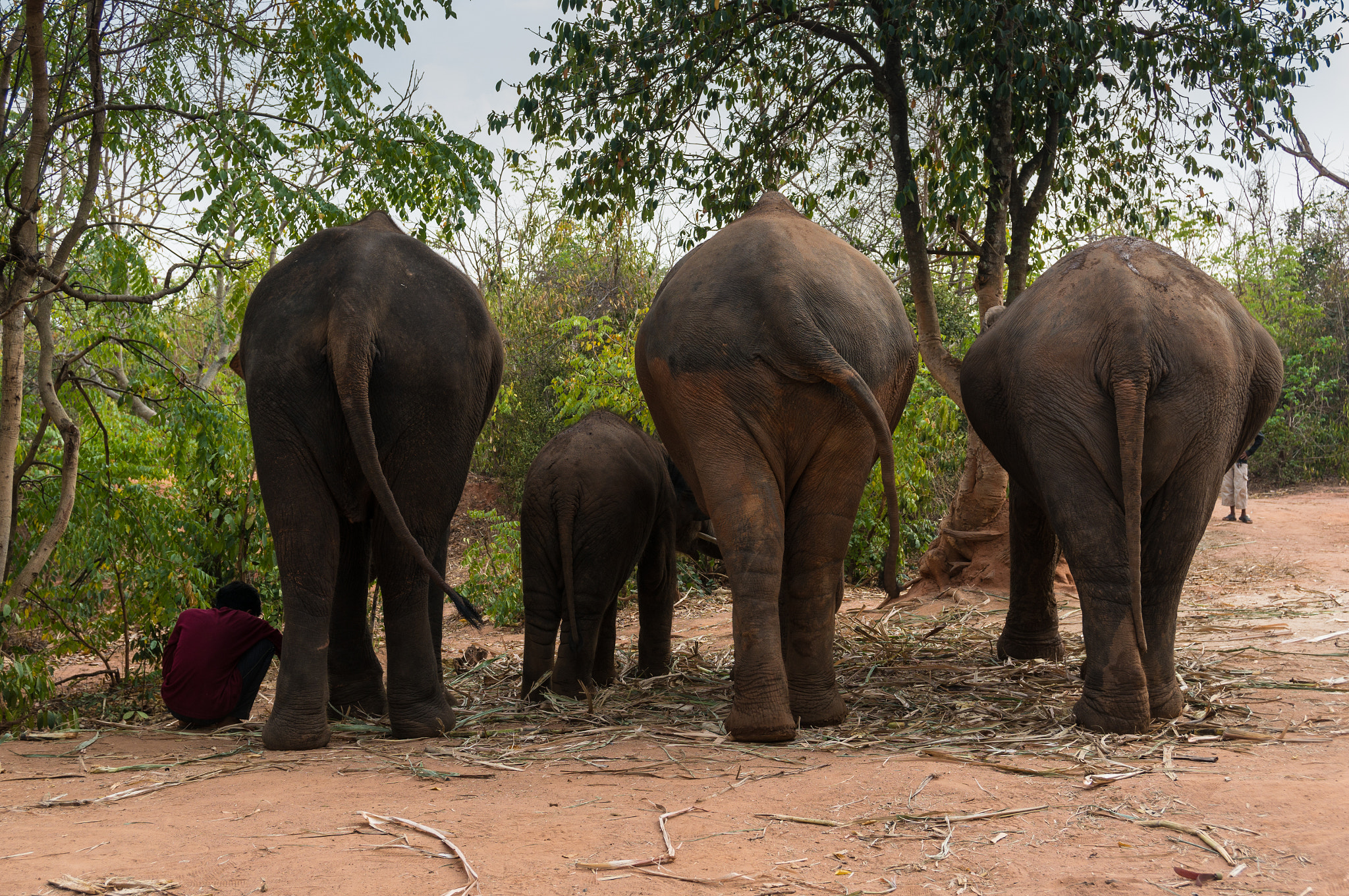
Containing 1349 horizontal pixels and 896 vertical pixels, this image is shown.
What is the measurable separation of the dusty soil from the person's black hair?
829 mm

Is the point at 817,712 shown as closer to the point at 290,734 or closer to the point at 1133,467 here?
the point at 1133,467

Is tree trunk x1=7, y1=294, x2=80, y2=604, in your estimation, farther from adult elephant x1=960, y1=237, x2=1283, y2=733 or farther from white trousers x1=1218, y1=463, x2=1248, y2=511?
white trousers x1=1218, y1=463, x2=1248, y2=511

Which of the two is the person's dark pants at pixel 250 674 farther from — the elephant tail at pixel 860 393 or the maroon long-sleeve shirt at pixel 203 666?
the elephant tail at pixel 860 393

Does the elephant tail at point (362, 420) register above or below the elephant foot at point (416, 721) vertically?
above

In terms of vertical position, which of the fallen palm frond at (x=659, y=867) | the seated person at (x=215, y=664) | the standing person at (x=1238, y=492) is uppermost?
the standing person at (x=1238, y=492)

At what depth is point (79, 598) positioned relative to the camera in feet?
21.3

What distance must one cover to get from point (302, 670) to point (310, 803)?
3.66 feet

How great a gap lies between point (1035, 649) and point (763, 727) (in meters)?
2.82

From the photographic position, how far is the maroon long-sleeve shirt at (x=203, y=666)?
5156mm

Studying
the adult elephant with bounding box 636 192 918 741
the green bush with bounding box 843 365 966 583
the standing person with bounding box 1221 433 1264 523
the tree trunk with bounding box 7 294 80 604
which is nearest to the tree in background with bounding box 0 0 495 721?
the tree trunk with bounding box 7 294 80 604

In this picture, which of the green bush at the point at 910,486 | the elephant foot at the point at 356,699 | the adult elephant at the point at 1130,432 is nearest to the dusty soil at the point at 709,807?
the adult elephant at the point at 1130,432

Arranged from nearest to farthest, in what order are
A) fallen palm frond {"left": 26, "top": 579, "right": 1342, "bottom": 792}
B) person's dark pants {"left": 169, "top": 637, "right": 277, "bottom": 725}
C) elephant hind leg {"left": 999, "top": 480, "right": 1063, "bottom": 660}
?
fallen palm frond {"left": 26, "top": 579, "right": 1342, "bottom": 792} < person's dark pants {"left": 169, "top": 637, "right": 277, "bottom": 725} < elephant hind leg {"left": 999, "top": 480, "right": 1063, "bottom": 660}

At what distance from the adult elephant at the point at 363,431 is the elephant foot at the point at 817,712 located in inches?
60.3

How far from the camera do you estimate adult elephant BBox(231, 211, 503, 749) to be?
14.5 feet
